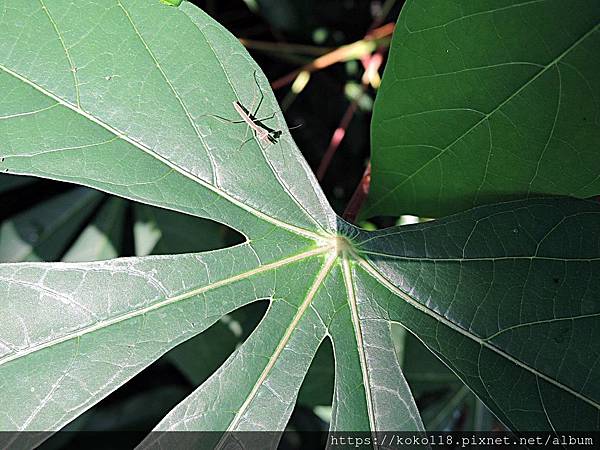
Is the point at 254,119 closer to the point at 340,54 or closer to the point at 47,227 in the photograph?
the point at 340,54

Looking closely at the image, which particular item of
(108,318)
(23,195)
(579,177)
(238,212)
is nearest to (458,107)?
(579,177)

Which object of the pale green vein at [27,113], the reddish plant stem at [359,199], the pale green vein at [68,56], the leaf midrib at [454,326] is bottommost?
the leaf midrib at [454,326]

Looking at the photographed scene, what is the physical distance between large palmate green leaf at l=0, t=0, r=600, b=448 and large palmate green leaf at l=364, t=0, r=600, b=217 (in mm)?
43

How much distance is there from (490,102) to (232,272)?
39cm

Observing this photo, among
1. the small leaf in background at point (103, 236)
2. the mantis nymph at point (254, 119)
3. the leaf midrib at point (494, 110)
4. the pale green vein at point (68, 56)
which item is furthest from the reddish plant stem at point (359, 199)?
the small leaf in background at point (103, 236)

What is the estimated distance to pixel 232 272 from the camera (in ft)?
2.90

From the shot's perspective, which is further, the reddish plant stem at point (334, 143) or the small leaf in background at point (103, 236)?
the small leaf in background at point (103, 236)

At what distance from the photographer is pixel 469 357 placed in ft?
2.74

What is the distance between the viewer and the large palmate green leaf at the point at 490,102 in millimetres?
727

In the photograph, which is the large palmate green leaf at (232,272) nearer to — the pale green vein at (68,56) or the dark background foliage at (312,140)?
the pale green vein at (68,56)

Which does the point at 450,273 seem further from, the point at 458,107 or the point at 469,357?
the point at 458,107

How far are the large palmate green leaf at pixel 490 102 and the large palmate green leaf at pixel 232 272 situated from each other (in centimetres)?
4

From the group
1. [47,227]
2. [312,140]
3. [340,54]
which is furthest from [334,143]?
[47,227]

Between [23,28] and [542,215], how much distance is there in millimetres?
664
